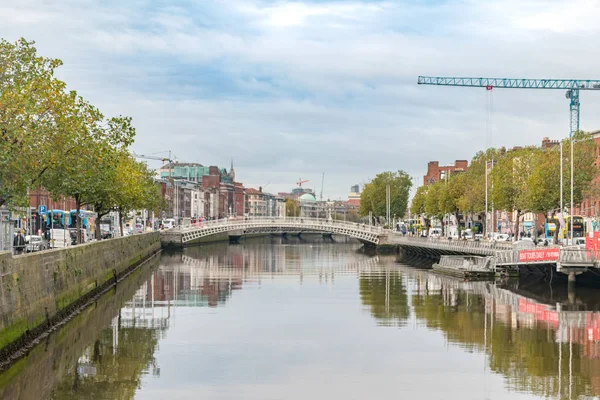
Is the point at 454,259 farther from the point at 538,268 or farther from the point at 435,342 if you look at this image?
the point at 435,342

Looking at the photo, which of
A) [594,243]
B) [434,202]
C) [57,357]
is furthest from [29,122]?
[434,202]

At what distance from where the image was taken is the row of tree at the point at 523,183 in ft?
262

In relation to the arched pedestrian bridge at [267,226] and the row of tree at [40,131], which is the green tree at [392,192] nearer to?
the arched pedestrian bridge at [267,226]

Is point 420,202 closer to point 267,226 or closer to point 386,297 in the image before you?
point 267,226

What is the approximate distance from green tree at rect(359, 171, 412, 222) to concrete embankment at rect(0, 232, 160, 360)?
4348 inches

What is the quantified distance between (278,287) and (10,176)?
96.6 feet

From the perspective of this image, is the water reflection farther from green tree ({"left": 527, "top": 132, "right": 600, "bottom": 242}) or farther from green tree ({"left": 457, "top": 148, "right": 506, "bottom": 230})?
green tree ({"left": 457, "top": 148, "right": 506, "bottom": 230})

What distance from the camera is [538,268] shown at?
213 feet

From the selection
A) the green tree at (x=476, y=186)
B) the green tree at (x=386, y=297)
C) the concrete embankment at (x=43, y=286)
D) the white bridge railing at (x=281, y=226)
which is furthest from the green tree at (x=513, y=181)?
the concrete embankment at (x=43, y=286)

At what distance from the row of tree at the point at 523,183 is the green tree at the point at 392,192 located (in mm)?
29070

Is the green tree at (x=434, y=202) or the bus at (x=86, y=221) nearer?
the bus at (x=86, y=221)

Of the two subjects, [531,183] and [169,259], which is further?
[169,259]

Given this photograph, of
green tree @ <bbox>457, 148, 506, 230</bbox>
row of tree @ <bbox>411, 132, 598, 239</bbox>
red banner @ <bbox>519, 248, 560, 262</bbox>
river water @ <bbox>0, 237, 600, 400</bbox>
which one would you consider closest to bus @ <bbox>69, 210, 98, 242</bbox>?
river water @ <bbox>0, 237, 600, 400</bbox>

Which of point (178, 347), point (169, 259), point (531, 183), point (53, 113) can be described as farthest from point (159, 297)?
point (169, 259)
